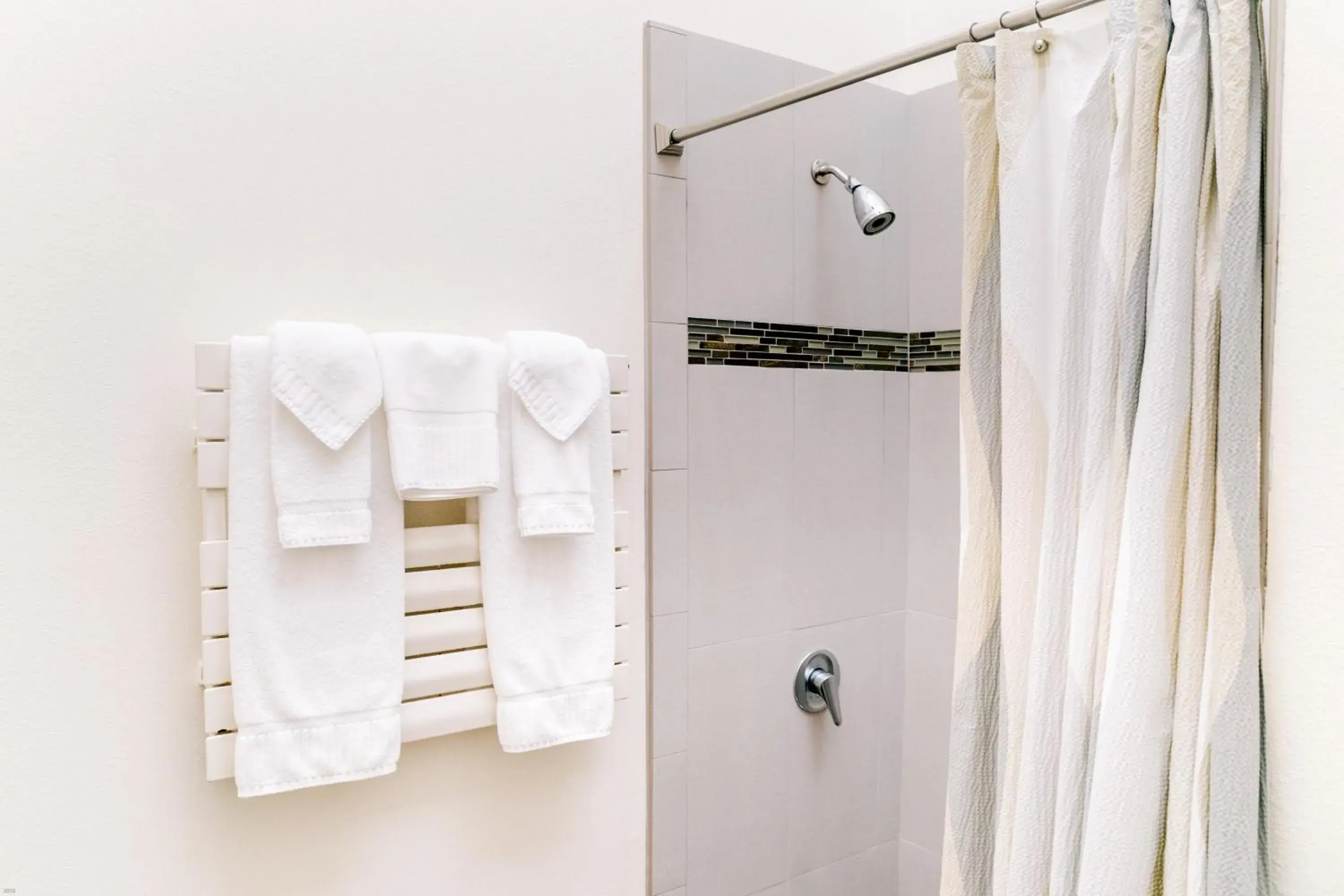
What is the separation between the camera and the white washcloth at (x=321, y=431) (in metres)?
1.11

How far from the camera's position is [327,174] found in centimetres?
124

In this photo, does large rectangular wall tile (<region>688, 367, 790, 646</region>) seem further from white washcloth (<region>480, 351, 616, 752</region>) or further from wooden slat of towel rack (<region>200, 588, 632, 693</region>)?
wooden slat of towel rack (<region>200, 588, 632, 693</region>)

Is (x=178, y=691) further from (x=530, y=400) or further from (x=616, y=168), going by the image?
(x=616, y=168)

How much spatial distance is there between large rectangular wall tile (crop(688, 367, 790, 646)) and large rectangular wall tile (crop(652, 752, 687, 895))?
0.70 ft

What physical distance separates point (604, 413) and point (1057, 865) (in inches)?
31.8

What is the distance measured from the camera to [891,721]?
1915mm

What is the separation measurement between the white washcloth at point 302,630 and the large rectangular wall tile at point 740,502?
565 millimetres

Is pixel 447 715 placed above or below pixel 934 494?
below

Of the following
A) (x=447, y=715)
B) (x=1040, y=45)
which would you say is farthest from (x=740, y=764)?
(x=1040, y=45)

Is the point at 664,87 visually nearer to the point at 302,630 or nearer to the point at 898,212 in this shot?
the point at 898,212

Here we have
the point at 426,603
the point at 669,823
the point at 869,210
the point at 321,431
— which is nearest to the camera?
the point at 321,431

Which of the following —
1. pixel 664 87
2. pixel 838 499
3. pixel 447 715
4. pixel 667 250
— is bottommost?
pixel 447 715

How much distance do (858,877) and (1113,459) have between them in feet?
4.05

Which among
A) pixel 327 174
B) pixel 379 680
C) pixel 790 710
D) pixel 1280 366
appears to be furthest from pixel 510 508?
pixel 1280 366
